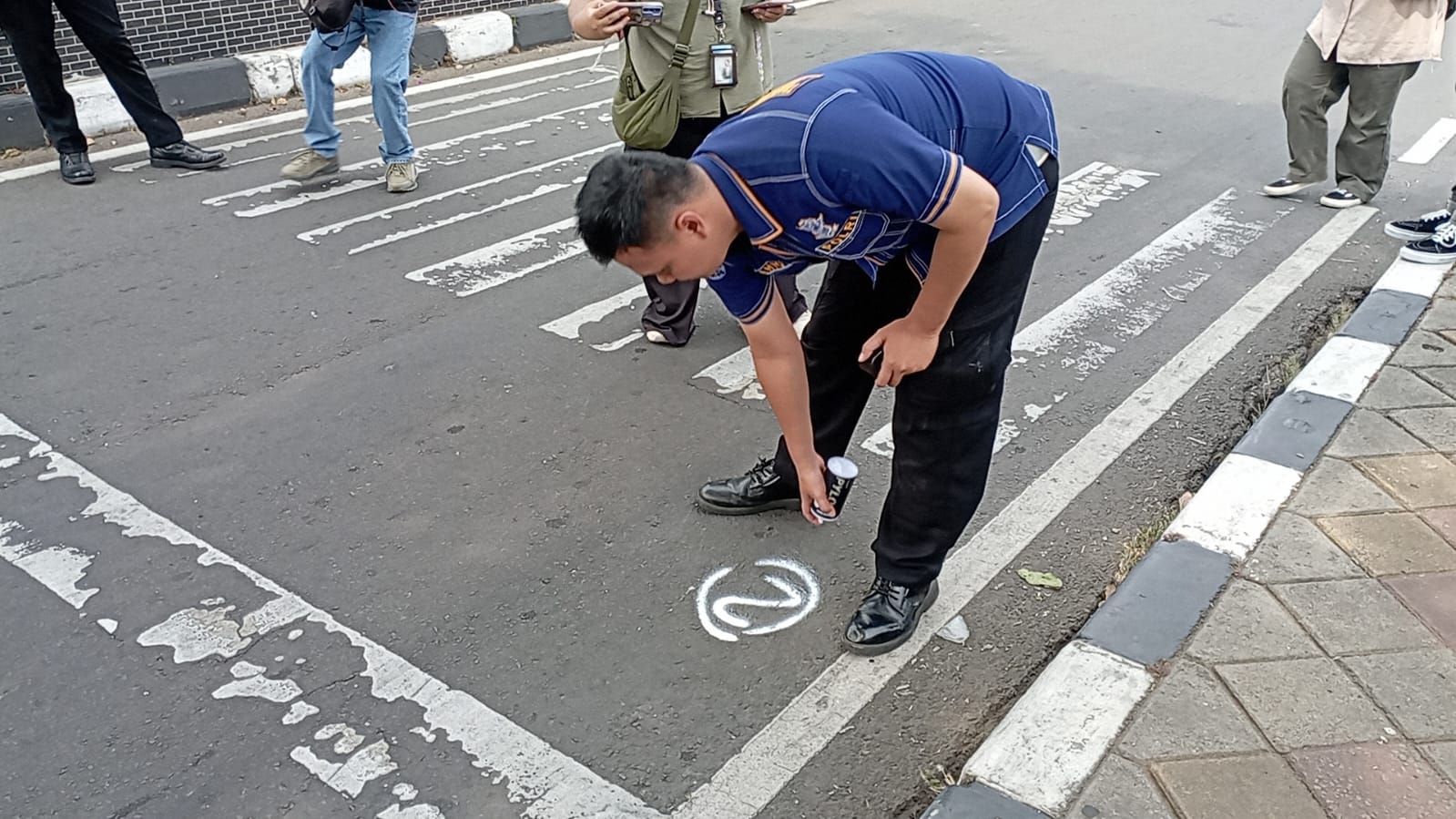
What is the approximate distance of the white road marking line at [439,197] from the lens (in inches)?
213

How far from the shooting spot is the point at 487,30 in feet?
30.8

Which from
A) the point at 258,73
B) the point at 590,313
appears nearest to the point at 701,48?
the point at 590,313

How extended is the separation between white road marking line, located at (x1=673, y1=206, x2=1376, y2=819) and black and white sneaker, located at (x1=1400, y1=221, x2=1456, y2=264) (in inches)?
15.1

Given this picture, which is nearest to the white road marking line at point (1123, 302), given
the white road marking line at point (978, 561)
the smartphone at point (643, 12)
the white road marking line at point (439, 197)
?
the white road marking line at point (978, 561)

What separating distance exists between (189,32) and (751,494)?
6400 mm

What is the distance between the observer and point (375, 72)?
6.00 m

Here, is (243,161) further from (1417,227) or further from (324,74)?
(1417,227)

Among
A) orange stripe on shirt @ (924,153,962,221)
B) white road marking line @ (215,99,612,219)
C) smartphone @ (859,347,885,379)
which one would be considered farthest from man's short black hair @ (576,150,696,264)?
white road marking line @ (215,99,612,219)

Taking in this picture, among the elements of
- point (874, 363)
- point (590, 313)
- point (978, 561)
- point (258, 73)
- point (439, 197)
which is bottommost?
point (978, 561)

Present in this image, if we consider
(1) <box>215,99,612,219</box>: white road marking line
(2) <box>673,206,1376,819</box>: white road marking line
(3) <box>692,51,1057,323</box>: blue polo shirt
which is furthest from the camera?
(1) <box>215,99,612,219</box>: white road marking line

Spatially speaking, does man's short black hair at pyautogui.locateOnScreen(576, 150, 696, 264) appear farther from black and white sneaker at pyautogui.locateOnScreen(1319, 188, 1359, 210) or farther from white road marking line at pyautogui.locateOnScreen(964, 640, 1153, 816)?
black and white sneaker at pyautogui.locateOnScreen(1319, 188, 1359, 210)

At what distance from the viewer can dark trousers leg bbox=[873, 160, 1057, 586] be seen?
8.24 feet

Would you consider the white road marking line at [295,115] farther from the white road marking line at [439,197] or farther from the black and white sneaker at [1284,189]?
the black and white sneaker at [1284,189]

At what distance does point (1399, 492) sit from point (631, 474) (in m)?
2.28
